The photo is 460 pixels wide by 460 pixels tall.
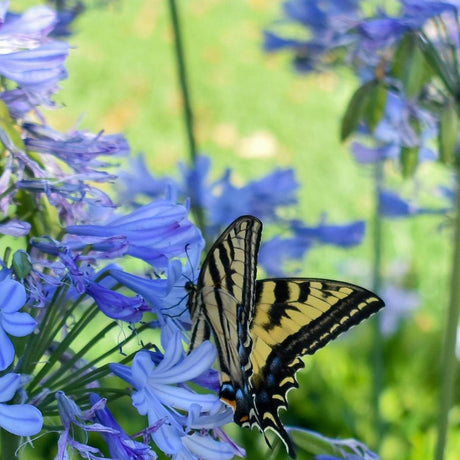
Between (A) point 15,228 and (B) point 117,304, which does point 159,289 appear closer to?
(B) point 117,304

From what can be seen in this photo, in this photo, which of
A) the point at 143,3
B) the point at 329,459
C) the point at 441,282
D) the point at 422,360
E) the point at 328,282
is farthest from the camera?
the point at 143,3

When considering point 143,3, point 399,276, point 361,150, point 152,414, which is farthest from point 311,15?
point 143,3

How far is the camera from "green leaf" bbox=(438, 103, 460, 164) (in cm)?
190

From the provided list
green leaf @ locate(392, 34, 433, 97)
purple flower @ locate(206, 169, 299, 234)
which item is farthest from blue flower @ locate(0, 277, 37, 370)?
purple flower @ locate(206, 169, 299, 234)

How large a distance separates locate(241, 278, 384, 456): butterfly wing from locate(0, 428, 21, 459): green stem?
1.28 ft

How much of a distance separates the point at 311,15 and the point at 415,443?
5.25 ft

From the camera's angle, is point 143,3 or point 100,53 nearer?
point 100,53

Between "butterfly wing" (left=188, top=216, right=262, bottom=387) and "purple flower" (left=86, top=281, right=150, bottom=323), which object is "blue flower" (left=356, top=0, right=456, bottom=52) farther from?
"purple flower" (left=86, top=281, right=150, bottom=323)

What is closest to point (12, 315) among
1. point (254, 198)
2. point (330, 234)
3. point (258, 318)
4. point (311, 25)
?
point (258, 318)

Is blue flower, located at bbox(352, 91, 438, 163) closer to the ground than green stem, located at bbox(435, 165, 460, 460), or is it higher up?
→ higher up

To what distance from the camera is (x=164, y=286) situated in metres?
1.35

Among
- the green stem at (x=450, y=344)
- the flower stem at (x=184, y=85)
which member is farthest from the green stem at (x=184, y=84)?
the green stem at (x=450, y=344)

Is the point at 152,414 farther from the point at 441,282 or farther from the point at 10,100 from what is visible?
the point at 441,282

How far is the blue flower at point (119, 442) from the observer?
1.24 m
